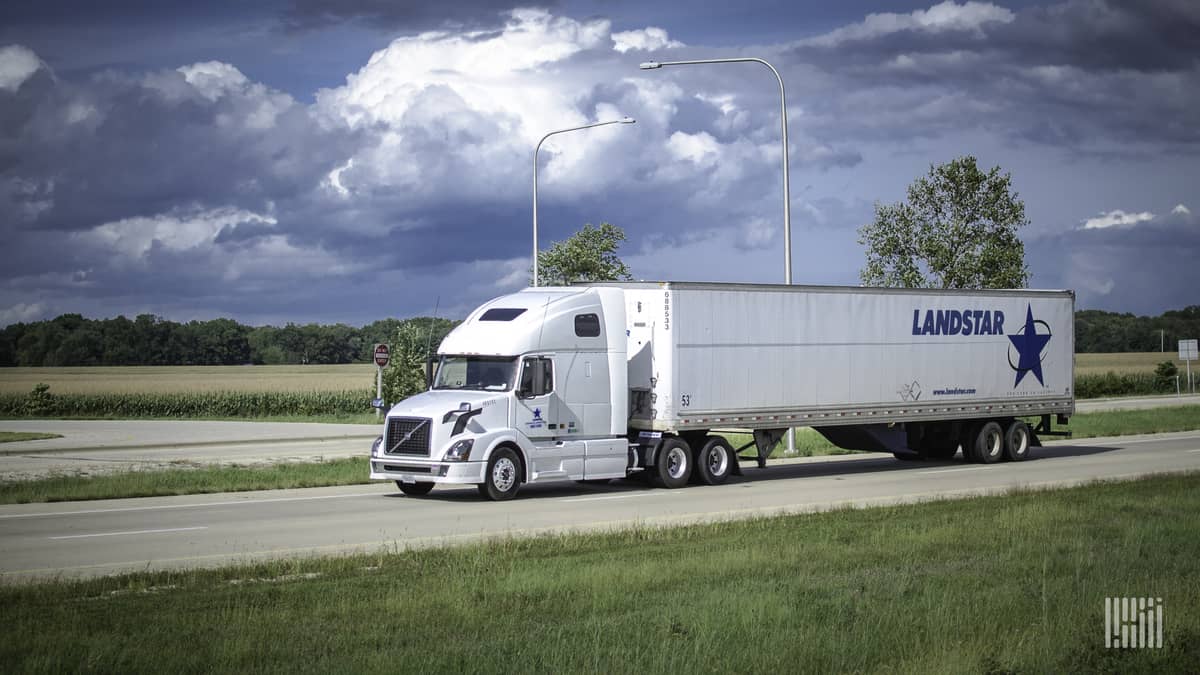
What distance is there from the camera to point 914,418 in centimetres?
2702

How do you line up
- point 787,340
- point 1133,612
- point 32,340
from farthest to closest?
point 32,340 < point 787,340 < point 1133,612

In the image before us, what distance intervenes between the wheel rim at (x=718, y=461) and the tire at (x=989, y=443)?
7306mm

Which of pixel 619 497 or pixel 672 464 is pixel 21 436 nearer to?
pixel 672 464

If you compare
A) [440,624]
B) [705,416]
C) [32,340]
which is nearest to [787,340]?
[705,416]

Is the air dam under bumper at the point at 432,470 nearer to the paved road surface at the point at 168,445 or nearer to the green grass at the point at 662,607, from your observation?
the green grass at the point at 662,607

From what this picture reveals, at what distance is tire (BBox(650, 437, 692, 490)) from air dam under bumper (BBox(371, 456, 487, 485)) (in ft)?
12.3

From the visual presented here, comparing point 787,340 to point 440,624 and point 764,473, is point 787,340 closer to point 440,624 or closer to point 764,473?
point 764,473

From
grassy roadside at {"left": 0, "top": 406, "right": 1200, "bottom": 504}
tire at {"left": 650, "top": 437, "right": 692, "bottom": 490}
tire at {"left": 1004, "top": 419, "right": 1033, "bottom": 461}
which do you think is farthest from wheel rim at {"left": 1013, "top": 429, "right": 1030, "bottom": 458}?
tire at {"left": 650, "top": 437, "right": 692, "bottom": 490}

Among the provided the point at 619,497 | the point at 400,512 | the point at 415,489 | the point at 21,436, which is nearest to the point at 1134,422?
the point at 619,497

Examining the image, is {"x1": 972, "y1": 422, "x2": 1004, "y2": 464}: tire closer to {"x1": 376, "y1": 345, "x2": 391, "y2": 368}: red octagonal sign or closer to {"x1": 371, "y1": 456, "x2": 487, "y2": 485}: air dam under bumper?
{"x1": 371, "y1": 456, "x2": 487, "y2": 485}: air dam under bumper

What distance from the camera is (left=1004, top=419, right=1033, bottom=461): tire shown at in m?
29.3

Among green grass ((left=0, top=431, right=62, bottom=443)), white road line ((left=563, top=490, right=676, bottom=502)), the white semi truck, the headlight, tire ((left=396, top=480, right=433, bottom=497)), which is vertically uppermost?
the white semi truck

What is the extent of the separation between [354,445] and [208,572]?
25126mm

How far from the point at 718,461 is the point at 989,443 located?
799cm
